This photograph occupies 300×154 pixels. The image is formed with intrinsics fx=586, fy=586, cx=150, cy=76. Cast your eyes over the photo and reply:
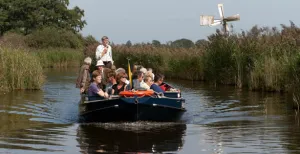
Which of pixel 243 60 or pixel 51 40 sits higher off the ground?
pixel 51 40

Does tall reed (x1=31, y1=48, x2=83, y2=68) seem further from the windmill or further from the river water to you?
the river water

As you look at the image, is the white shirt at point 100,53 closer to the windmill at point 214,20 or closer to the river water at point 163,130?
the river water at point 163,130

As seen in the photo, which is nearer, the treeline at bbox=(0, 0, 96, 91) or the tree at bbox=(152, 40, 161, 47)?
the tree at bbox=(152, 40, 161, 47)

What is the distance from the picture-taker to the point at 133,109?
13125mm

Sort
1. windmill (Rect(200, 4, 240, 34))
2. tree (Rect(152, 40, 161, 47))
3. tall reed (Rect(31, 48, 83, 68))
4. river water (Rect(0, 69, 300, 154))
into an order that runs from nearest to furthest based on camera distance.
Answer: river water (Rect(0, 69, 300, 154))
windmill (Rect(200, 4, 240, 34))
tree (Rect(152, 40, 161, 47))
tall reed (Rect(31, 48, 83, 68))

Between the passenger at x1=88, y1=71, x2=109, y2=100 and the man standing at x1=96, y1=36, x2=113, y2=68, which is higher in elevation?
the man standing at x1=96, y1=36, x2=113, y2=68

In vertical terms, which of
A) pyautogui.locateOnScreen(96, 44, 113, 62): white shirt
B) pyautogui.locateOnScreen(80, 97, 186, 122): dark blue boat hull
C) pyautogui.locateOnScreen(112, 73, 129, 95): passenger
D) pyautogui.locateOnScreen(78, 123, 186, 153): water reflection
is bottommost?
pyautogui.locateOnScreen(78, 123, 186, 153): water reflection

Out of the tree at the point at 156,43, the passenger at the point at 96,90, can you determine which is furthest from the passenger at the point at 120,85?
the tree at the point at 156,43

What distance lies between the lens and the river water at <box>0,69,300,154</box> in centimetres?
1035

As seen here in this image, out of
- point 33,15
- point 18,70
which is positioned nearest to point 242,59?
point 18,70

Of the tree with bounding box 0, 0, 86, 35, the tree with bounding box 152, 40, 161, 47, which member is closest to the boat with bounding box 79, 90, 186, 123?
the tree with bounding box 152, 40, 161, 47

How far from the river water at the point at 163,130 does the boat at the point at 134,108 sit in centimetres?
21

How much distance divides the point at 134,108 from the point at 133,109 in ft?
0.12

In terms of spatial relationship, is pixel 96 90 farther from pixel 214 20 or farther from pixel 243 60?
pixel 214 20
